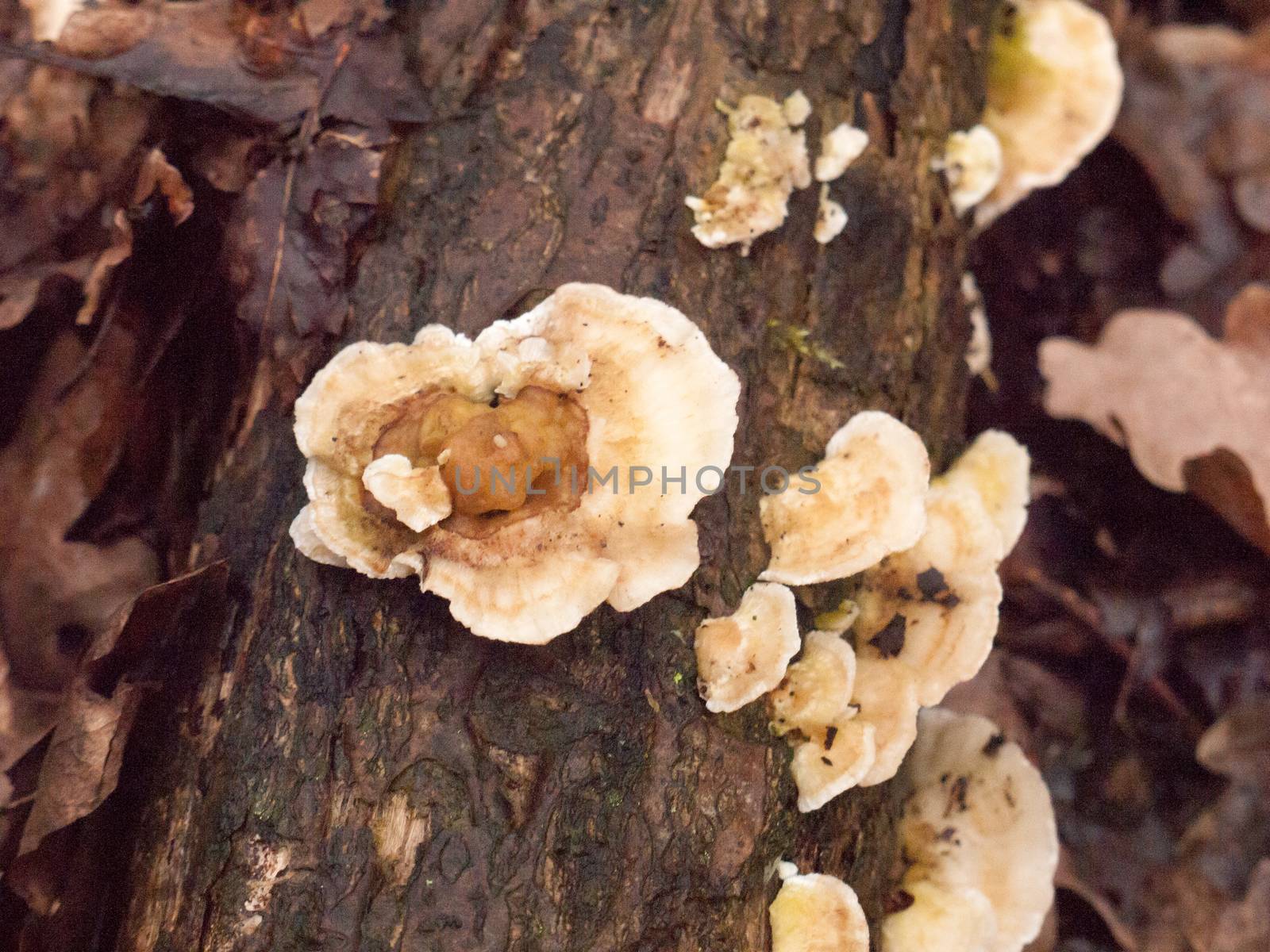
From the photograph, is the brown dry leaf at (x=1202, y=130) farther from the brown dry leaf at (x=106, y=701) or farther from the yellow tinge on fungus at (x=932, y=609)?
the brown dry leaf at (x=106, y=701)

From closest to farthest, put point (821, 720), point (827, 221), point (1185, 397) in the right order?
1. point (821, 720)
2. point (827, 221)
3. point (1185, 397)

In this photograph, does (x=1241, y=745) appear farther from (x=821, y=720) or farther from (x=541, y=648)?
(x=541, y=648)

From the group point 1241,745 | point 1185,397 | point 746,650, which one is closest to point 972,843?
point 746,650

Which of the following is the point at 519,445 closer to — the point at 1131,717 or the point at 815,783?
the point at 815,783

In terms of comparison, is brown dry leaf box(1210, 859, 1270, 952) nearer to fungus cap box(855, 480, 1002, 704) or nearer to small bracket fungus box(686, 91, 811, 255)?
fungus cap box(855, 480, 1002, 704)

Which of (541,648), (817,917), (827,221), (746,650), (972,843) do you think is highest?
(827,221)

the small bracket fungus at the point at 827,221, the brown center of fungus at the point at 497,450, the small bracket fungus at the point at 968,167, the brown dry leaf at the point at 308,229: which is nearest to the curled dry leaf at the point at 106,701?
the brown center of fungus at the point at 497,450

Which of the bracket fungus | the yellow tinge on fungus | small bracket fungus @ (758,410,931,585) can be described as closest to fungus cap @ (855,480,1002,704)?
the yellow tinge on fungus
